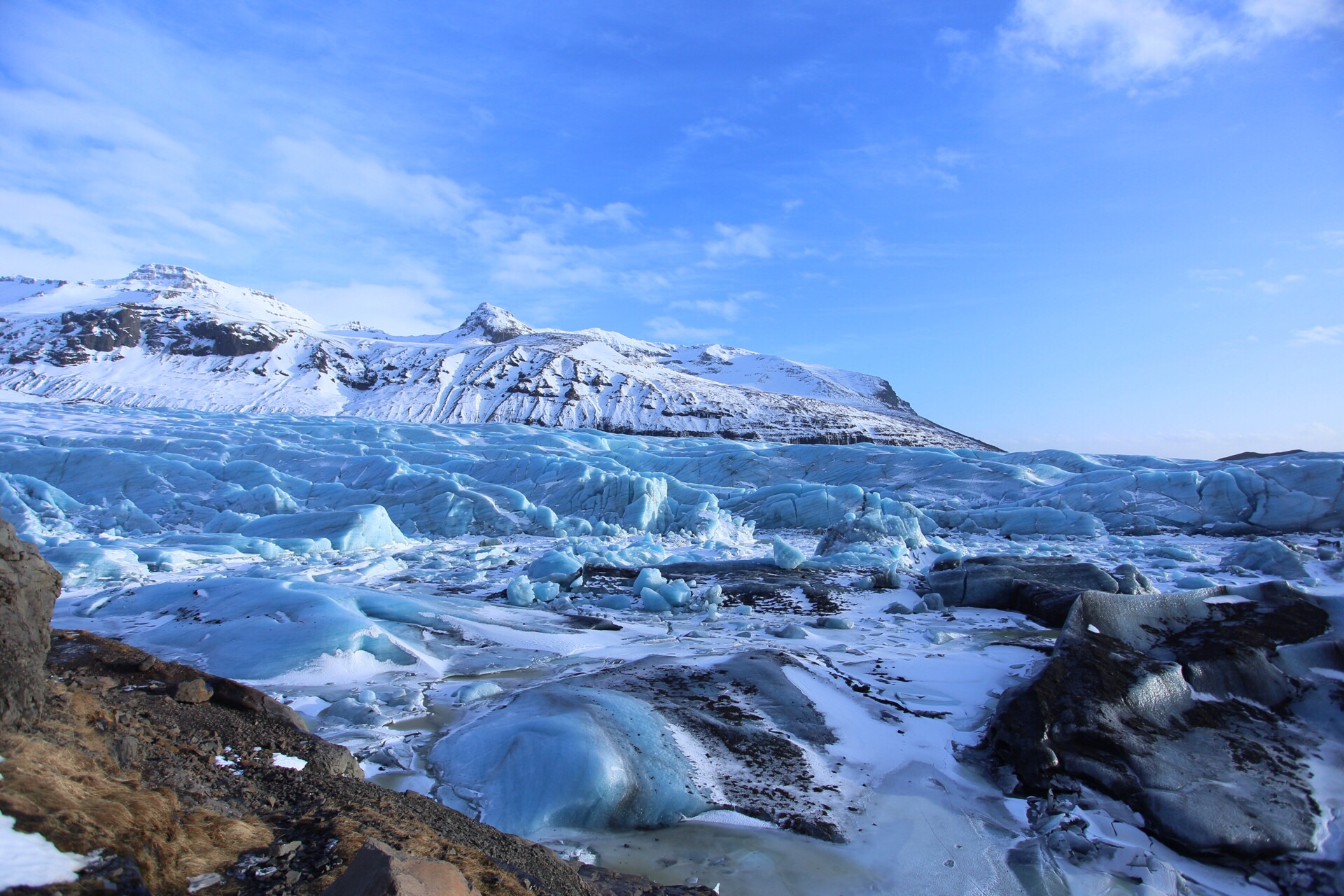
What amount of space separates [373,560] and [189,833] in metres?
8.37

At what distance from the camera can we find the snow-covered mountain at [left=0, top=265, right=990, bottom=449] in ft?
168

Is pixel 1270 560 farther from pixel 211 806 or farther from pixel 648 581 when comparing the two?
pixel 211 806

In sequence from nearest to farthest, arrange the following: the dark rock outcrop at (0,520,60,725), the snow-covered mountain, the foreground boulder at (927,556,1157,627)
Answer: the dark rock outcrop at (0,520,60,725) < the foreground boulder at (927,556,1157,627) < the snow-covered mountain

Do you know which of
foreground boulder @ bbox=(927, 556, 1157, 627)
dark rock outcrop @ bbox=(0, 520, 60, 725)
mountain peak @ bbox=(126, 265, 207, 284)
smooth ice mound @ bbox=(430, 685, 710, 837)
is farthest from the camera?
mountain peak @ bbox=(126, 265, 207, 284)

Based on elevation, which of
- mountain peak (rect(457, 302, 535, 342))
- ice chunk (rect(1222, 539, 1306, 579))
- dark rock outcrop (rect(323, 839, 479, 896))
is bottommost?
ice chunk (rect(1222, 539, 1306, 579))

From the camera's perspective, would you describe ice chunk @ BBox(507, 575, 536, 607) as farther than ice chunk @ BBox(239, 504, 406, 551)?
Answer: No

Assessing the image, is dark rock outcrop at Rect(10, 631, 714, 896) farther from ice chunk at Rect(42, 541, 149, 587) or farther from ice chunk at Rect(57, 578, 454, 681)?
ice chunk at Rect(42, 541, 149, 587)

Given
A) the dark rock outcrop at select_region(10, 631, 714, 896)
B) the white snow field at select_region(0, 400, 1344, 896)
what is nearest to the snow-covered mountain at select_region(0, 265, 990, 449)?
the white snow field at select_region(0, 400, 1344, 896)

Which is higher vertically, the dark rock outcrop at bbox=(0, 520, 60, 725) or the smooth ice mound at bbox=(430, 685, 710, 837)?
the dark rock outcrop at bbox=(0, 520, 60, 725)

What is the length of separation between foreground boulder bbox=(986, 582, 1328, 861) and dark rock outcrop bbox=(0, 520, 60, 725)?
4226 millimetres

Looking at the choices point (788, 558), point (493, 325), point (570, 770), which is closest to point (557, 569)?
point (788, 558)

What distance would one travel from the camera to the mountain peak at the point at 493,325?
93250mm

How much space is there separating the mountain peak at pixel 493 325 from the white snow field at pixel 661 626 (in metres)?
78.0

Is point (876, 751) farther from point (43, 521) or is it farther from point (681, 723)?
point (43, 521)
